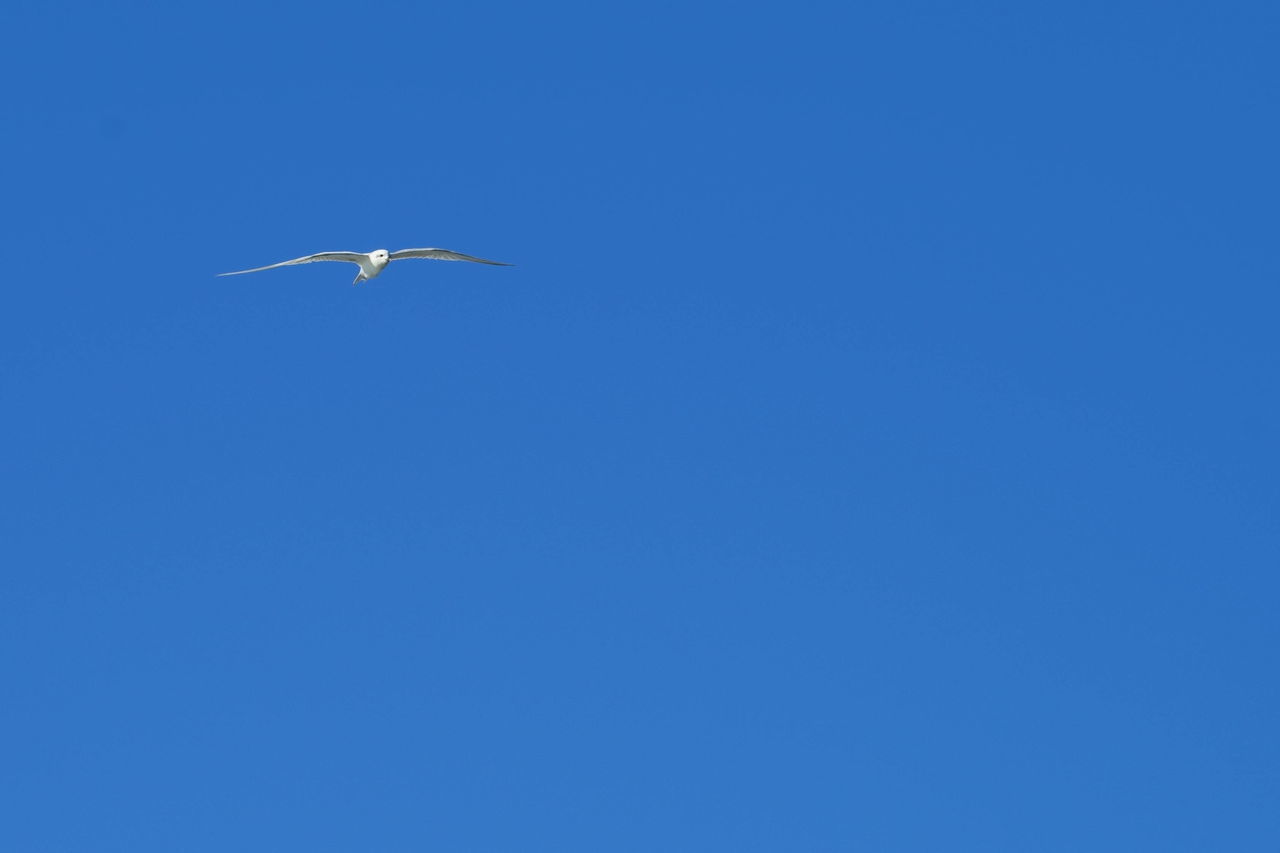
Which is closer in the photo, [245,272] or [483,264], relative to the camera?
[245,272]

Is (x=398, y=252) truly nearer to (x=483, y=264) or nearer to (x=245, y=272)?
(x=483, y=264)

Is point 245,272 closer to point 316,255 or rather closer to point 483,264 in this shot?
point 316,255

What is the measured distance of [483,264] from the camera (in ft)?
151

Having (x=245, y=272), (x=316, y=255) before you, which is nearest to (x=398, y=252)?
(x=316, y=255)

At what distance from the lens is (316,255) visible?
45281 millimetres

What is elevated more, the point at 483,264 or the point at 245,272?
the point at 483,264

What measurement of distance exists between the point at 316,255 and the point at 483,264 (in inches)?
166

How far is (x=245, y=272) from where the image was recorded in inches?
1639

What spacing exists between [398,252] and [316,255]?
2.54 meters

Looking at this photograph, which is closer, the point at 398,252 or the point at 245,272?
the point at 245,272

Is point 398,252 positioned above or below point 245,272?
above

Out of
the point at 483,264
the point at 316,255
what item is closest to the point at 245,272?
the point at 316,255

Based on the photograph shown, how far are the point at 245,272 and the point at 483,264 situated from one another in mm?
6779
